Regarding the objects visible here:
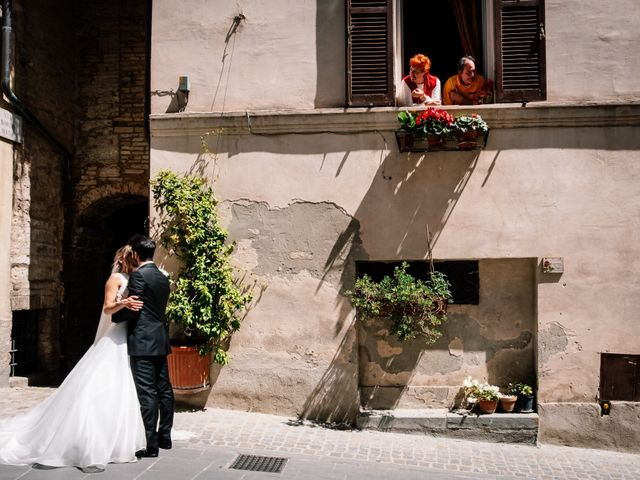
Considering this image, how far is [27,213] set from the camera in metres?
9.01

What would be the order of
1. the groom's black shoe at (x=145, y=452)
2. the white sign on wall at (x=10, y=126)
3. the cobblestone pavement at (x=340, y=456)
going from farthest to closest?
the white sign on wall at (x=10, y=126)
the groom's black shoe at (x=145, y=452)
the cobblestone pavement at (x=340, y=456)

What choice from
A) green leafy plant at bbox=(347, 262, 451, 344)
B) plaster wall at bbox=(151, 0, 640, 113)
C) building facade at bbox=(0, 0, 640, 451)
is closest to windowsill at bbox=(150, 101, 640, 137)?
building facade at bbox=(0, 0, 640, 451)

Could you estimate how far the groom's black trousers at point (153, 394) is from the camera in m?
5.43

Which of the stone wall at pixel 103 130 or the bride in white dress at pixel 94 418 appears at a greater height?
the stone wall at pixel 103 130

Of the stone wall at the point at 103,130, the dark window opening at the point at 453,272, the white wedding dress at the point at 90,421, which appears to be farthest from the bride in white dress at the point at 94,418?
the stone wall at the point at 103,130

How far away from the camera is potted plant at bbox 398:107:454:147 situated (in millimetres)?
6672

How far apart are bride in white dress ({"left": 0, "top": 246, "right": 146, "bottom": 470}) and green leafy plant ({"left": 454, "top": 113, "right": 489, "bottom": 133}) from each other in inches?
148

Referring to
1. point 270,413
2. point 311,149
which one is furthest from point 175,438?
point 311,149

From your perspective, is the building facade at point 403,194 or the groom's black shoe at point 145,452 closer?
the groom's black shoe at point 145,452

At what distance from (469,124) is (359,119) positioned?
132 cm

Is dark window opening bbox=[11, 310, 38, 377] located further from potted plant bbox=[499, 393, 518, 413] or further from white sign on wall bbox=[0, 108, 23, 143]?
potted plant bbox=[499, 393, 518, 413]

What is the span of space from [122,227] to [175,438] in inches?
245

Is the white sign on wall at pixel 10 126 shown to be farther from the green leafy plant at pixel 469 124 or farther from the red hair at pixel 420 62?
the green leafy plant at pixel 469 124

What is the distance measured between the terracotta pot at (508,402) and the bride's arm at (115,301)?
167 inches
